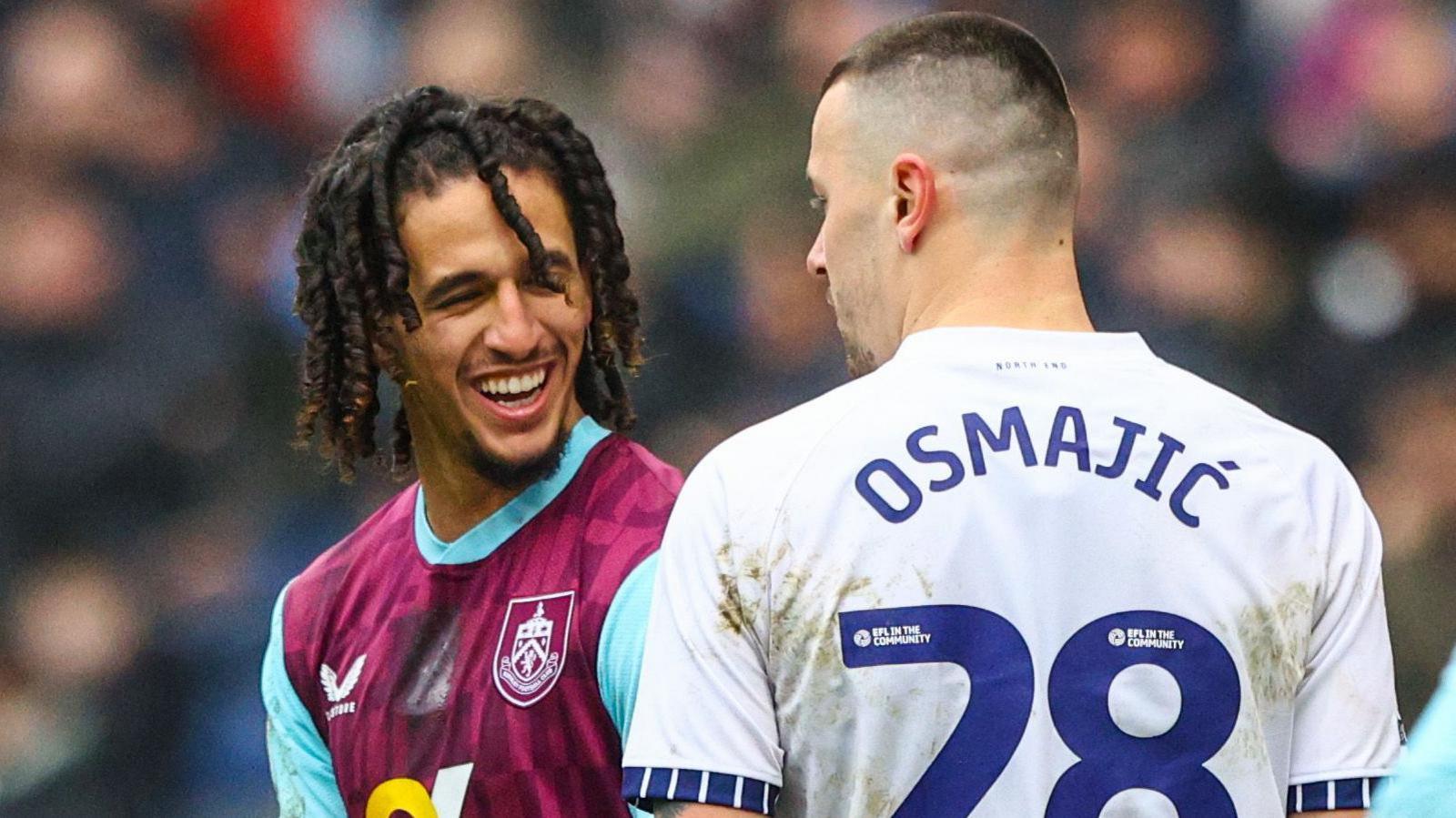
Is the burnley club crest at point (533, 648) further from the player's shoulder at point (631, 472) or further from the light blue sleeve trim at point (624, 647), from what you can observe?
the player's shoulder at point (631, 472)

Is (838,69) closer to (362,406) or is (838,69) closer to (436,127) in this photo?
(436,127)

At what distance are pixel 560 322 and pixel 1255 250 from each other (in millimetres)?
3674

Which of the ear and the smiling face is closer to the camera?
the ear

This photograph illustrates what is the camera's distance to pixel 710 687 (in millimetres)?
2490

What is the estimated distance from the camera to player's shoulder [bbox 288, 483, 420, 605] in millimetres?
3518

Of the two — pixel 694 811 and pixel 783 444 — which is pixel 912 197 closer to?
pixel 783 444

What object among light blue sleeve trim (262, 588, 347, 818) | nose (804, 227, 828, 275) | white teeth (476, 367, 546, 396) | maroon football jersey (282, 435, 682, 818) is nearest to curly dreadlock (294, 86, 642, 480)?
white teeth (476, 367, 546, 396)

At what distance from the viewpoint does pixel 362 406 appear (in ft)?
11.9


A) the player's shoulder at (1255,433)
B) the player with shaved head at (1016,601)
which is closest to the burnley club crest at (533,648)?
the player with shaved head at (1016,601)

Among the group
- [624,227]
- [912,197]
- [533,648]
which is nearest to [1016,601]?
[912,197]

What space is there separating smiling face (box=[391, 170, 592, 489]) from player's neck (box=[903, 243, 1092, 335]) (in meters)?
0.88

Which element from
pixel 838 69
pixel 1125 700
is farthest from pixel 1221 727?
pixel 838 69

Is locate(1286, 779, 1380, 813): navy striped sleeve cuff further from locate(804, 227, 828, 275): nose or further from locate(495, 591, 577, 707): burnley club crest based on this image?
locate(495, 591, 577, 707): burnley club crest

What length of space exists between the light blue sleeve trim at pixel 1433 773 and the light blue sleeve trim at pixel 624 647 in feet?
5.03
